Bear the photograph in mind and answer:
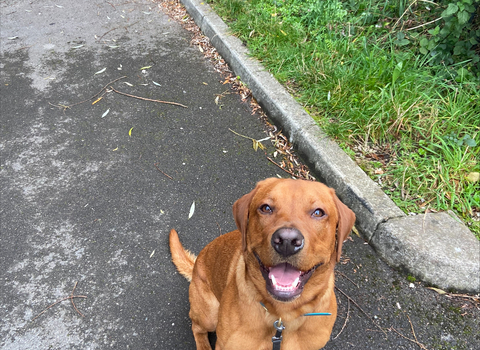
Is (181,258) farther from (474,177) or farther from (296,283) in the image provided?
(474,177)

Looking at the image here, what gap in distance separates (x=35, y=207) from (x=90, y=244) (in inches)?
28.9

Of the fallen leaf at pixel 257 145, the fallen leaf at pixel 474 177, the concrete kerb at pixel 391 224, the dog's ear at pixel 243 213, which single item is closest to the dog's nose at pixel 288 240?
the dog's ear at pixel 243 213

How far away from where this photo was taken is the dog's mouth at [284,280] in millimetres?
1578

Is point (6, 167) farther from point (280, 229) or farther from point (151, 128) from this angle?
point (280, 229)

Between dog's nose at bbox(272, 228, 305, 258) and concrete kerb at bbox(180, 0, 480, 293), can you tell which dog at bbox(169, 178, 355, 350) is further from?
concrete kerb at bbox(180, 0, 480, 293)

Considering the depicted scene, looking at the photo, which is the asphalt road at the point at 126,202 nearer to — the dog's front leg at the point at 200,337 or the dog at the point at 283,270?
the dog's front leg at the point at 200,337

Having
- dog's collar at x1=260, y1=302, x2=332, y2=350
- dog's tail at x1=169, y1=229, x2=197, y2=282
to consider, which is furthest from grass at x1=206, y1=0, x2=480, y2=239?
dog's tail at x1=169, y1=229, x2=197, y2=282

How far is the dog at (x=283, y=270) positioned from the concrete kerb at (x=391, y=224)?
35.5 inches

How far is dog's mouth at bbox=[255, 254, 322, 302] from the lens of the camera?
1578 millimetres

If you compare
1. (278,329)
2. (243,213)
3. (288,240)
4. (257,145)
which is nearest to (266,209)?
(243,213)

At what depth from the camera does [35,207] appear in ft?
9.87

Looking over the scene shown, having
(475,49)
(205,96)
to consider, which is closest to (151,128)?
(205,96)

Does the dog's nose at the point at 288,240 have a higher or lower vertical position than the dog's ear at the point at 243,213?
higher

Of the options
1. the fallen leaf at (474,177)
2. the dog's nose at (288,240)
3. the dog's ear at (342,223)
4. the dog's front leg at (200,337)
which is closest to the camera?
the dog's nose at (288,240)
